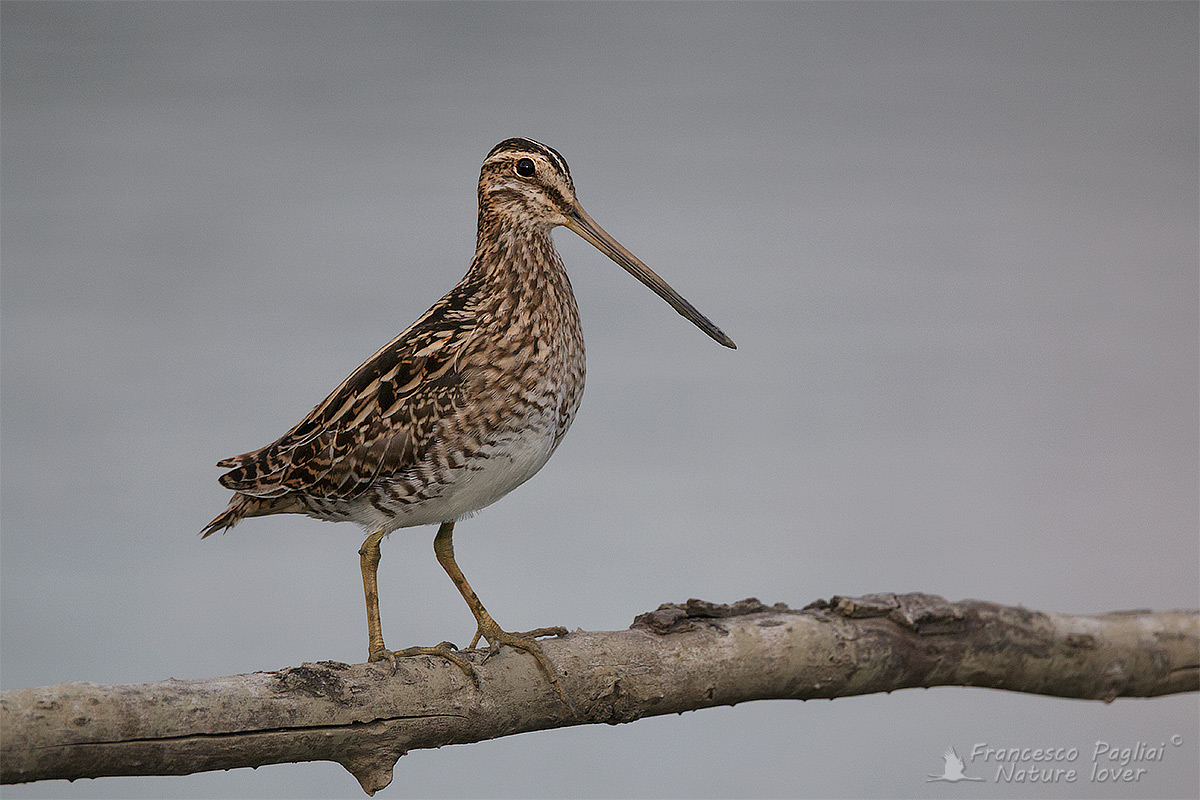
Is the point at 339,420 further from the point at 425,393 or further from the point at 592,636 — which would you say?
the point at 592,636

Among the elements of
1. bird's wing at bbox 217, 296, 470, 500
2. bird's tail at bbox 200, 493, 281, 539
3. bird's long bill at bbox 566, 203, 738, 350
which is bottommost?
bird's tail at bbox 200, 493, 281, 539

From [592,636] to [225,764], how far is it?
2.18 ft

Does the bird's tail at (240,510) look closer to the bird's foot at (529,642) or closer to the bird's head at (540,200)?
the bird's foot at (529,642)

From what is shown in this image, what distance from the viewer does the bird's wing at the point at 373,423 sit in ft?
6.72

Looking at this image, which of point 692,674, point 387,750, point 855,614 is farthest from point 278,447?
point 855,614

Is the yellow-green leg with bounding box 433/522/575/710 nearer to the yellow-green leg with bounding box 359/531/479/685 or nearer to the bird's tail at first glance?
the yellow-green leg with bounding box 359/531/479/685

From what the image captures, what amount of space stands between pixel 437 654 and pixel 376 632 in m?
0.13

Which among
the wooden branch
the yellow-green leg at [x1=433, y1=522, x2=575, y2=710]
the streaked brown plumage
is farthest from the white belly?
the wooden branch

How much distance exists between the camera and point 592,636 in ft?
7.01

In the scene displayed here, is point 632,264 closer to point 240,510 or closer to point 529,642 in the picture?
point 529,642

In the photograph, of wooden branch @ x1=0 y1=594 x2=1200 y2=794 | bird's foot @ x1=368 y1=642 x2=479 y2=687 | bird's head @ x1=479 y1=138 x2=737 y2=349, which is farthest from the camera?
bird's head @ x1=479 y1=138 x2=737 y2=349

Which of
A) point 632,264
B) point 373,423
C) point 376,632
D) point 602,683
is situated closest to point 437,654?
point 376,632

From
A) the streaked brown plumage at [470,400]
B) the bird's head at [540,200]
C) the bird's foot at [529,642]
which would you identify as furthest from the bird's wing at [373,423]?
the bird's foot at [529,642]

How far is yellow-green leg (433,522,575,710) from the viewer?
206 cm
